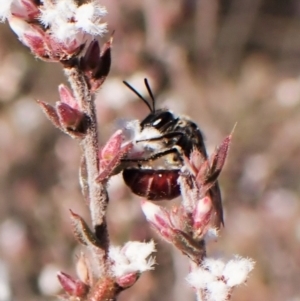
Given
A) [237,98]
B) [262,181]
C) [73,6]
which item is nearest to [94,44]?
[73,6]

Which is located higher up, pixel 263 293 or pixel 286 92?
pixel 286 92

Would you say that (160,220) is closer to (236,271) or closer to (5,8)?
(236,271)

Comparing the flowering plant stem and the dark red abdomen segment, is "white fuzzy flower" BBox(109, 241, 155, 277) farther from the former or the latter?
the dark red abdomen segment

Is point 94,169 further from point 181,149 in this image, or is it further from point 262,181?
point 262,181

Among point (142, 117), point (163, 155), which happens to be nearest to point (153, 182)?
point (163, 155)

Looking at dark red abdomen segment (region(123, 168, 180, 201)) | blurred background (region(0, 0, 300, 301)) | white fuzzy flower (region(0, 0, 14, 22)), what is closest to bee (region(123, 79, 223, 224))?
dark red abdomen segment (region(123, 168, 180, 201))

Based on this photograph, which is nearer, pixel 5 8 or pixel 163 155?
pixel 5 8
